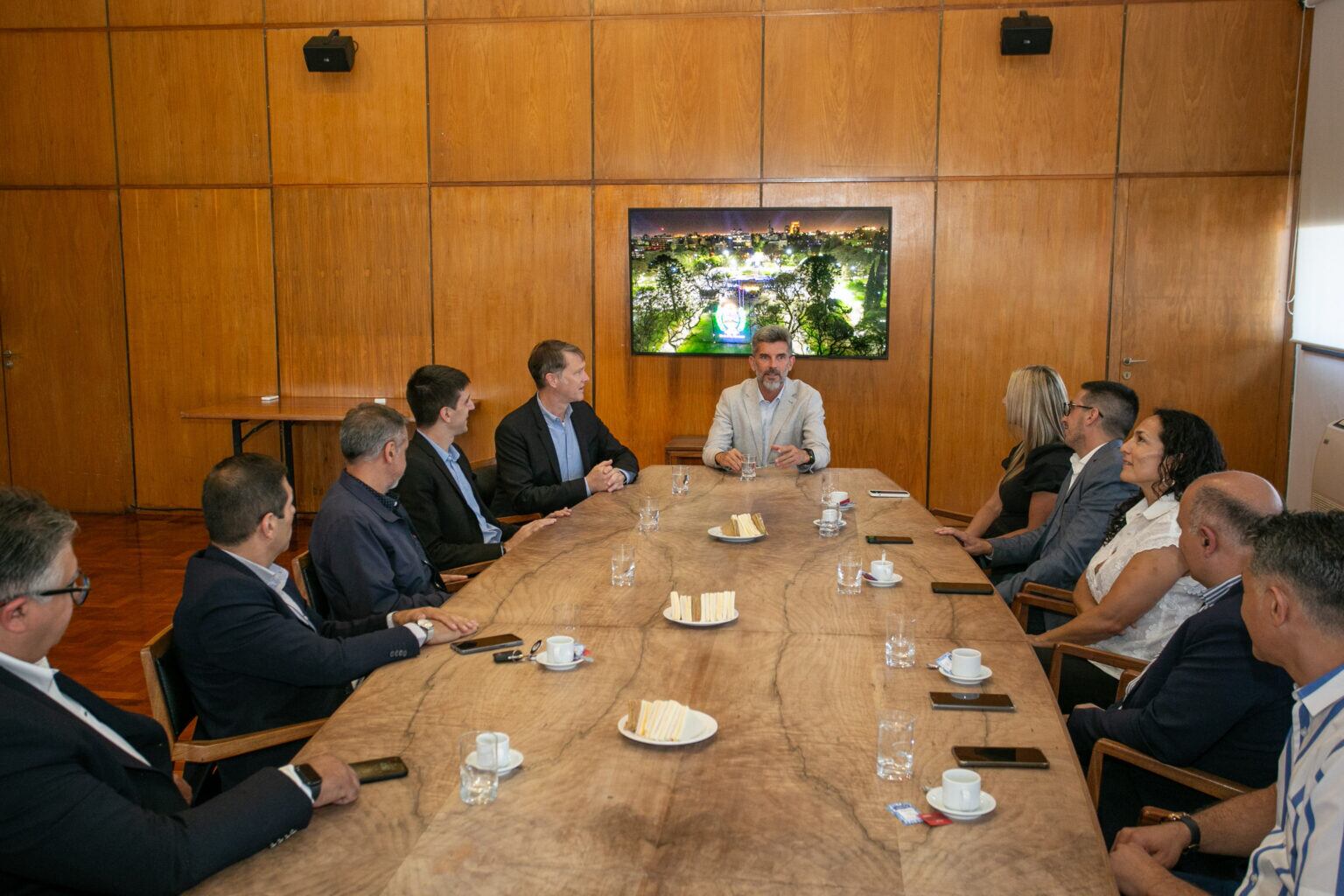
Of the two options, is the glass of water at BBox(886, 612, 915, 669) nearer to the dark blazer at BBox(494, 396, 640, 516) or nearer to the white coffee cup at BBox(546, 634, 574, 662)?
the white coffee cup at BBox(546, 634, 574, 662)

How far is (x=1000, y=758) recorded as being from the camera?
90.6 inches

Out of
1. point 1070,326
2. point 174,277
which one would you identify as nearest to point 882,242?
point 1070,326

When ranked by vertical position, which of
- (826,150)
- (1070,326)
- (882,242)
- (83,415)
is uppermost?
(826,150)

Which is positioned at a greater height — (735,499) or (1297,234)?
(1297,234)

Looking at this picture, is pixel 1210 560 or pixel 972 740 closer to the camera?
pixel 972 740

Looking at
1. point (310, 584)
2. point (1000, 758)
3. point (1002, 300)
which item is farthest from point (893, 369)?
point (1000, 758)

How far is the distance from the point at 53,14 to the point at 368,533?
6.79 m

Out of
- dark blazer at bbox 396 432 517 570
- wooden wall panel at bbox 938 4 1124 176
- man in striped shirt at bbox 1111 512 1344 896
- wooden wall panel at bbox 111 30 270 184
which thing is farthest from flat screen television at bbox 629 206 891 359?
man in striped shirt at bbox 1111 512 1344 896

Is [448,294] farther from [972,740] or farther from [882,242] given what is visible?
[972,740]

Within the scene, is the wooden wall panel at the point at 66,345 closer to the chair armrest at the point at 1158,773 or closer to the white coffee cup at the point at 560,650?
the white coffee cup at the point at 560,650

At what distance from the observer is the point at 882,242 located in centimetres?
769

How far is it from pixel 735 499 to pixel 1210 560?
2.44 meters

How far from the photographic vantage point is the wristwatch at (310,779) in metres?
2.07

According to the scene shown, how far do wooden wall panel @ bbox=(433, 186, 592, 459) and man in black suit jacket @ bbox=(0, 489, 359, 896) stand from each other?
5.99 m
